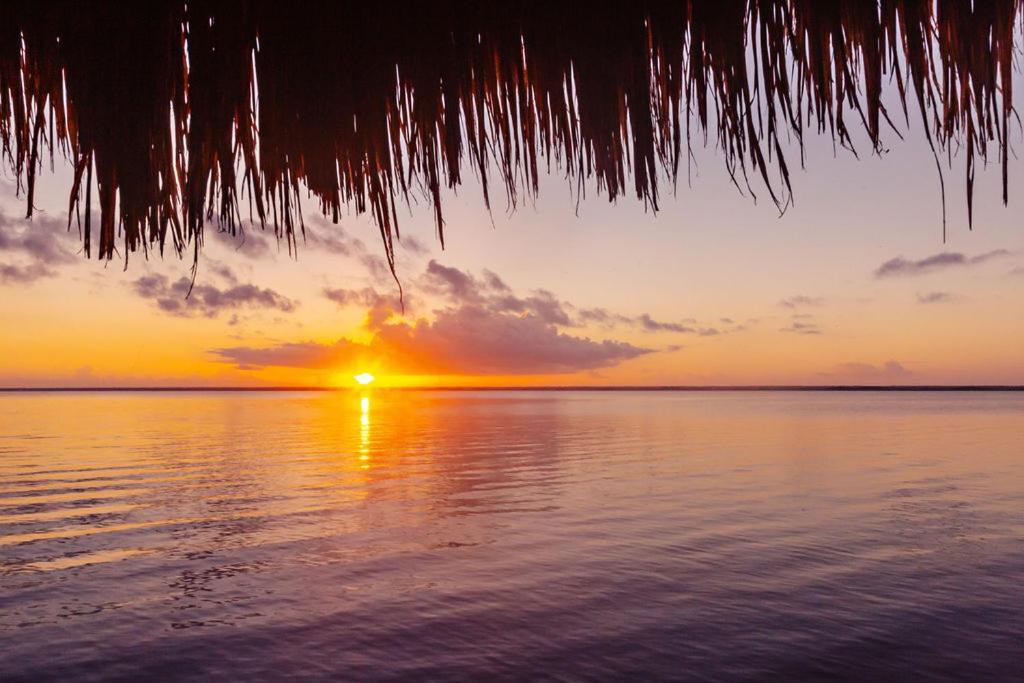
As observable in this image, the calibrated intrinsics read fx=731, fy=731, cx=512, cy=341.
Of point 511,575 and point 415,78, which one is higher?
point 415,78

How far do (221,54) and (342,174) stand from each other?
51cm

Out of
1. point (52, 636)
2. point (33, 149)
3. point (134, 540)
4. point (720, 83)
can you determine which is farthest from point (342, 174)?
point (134, 540)

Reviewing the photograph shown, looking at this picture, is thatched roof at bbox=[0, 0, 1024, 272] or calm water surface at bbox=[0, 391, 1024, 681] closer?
thatched roof at bbox=[0, 0, 1024, 272]

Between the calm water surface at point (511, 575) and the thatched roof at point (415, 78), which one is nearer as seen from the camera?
the thatched roof at point (415, 78)

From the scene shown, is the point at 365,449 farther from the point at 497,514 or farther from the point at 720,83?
the point at 720,83

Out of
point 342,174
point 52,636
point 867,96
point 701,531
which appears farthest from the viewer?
point 701,531

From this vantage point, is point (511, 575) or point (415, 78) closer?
point (415, 78)

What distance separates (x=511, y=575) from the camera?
8766mm

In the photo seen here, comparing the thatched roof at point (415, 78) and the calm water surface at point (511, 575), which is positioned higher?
the thatched roof at point (415, 78)

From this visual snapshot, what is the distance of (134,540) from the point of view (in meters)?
10.7

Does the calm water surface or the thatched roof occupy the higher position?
the thatched roof

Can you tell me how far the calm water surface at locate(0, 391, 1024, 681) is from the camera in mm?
6016

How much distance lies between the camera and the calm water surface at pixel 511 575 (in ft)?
19.7

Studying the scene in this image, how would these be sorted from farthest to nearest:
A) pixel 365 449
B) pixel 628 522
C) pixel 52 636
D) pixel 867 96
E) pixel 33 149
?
1. pixel 365 449
2. pixel 628 522
3. pixel 52 636
4. pixel 33 149
5. pixel 867 96
